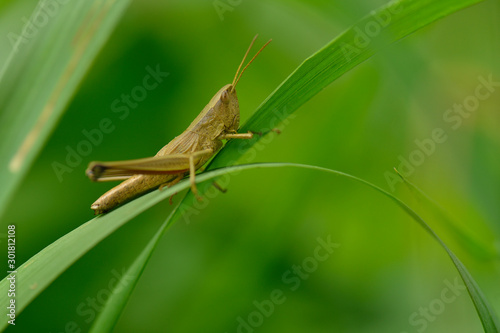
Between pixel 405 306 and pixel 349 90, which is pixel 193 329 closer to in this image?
pixel 405 306

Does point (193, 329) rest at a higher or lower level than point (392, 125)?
lower

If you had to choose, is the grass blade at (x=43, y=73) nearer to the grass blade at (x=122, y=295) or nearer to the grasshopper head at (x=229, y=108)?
the grass blade at (x=122, y=295)

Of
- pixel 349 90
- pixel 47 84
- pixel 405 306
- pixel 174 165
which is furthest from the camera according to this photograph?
pixel 349 90

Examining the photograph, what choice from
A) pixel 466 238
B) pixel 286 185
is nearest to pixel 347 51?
pixel 466 238

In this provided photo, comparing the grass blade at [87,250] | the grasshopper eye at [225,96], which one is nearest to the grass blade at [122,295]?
the grass blade at [87,250]

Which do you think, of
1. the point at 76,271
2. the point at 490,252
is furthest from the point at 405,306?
the point at 76,271

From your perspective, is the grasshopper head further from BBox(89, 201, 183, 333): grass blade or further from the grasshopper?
BBox(89, 201, 183, 333): grass blade

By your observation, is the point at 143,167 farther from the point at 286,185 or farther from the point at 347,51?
the point at 347,51
